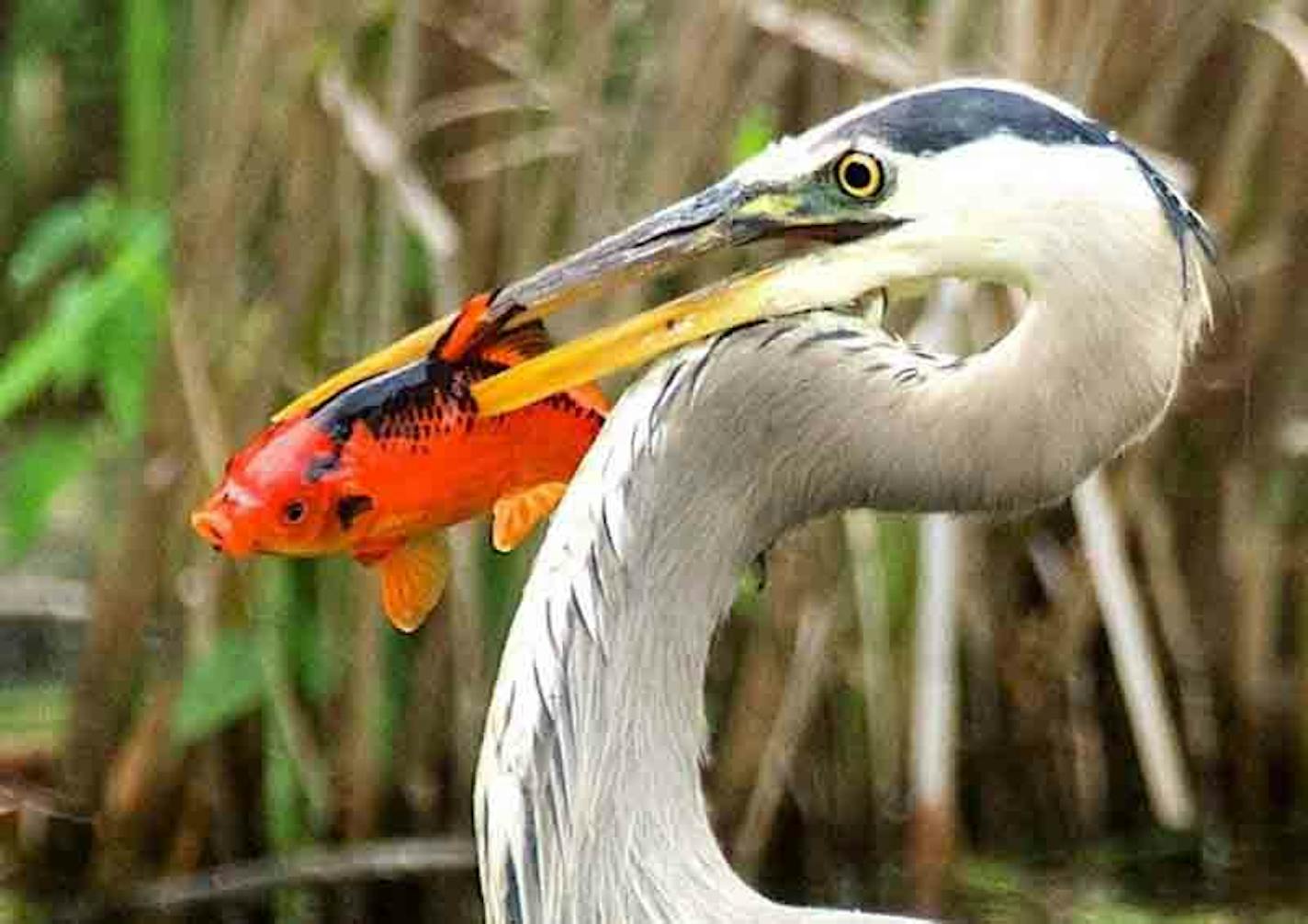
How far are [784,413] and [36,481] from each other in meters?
2.14

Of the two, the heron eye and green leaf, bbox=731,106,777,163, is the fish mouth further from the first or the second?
green leaf, bbox=731,106,777,163

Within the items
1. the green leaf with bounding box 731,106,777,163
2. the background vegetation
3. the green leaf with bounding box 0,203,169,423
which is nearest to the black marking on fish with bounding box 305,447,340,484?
the green leaf with bounding box 731,106,777,163

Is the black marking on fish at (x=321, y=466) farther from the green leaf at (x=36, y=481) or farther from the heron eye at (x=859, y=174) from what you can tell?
the green leaf at (x=36, y=481)

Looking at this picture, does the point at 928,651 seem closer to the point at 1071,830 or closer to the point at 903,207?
the point at 1071,830

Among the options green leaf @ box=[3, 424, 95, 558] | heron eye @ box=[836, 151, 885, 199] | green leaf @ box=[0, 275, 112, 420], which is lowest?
heron eye @ box=[836, 151, 885, 199]

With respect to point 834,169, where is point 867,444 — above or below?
below

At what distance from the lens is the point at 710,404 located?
2311 millimetres

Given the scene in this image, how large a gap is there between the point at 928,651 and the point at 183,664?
1.04 m

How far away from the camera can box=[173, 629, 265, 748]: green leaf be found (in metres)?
4.08

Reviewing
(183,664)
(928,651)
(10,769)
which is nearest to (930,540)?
(928,651)

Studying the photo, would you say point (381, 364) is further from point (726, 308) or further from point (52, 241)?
point (52, 241)

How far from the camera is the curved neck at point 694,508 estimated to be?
227 cm

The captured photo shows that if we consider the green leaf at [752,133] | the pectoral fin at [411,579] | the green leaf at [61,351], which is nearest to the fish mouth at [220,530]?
the pectoral fin at [411,579]

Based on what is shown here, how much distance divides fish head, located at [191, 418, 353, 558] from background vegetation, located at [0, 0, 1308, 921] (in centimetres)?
133
